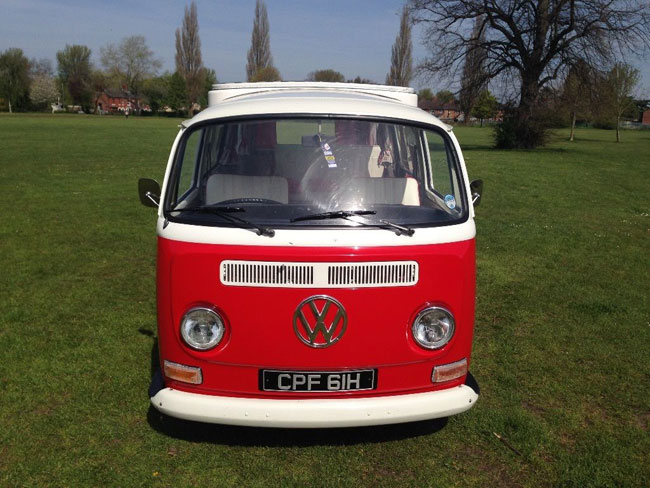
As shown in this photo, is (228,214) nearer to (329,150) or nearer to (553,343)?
(329,150)

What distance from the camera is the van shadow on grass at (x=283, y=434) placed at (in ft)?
12.5

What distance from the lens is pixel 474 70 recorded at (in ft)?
111

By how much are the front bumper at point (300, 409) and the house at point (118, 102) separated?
92.5 meters

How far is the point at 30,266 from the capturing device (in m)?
7.74

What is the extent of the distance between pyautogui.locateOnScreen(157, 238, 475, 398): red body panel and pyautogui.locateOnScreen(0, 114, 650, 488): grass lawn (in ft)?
1.77

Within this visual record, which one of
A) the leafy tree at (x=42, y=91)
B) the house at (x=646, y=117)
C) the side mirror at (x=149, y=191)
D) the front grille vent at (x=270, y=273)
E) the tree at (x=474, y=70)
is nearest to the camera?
the front grille vent at (x=270, y=273)

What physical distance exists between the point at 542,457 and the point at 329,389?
1.45 m

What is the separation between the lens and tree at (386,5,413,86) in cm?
7250

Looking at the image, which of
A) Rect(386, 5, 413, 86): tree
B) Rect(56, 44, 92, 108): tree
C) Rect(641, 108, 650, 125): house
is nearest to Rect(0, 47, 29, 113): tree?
Rect(56, 44, 92, 108): tree

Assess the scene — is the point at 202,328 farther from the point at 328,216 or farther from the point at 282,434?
the point at 282,434

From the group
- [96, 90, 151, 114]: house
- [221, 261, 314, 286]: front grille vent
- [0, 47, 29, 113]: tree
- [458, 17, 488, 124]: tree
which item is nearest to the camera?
[221, 261, 314, 286]: front grille vent

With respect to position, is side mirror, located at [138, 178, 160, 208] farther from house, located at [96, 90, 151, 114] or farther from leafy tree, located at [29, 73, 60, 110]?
leafy tree, located at [29, 73, 60, 110]

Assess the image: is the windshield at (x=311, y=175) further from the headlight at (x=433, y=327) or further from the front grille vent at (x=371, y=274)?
the headlight at (x=433, y=327)

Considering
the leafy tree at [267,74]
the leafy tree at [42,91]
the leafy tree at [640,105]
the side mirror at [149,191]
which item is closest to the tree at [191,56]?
the leafy tree at [267,74]
